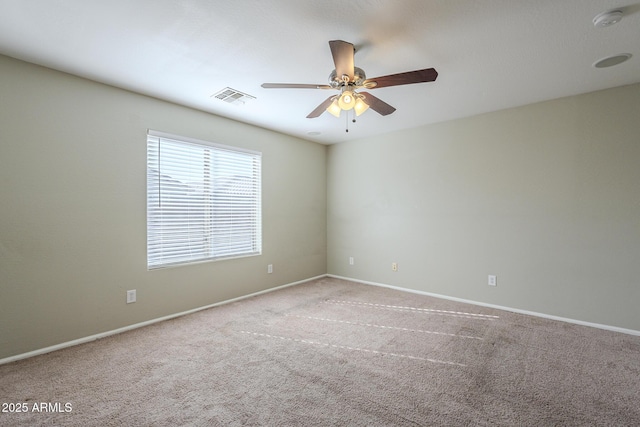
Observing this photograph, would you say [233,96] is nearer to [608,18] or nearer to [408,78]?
[408,78]

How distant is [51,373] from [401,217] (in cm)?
410

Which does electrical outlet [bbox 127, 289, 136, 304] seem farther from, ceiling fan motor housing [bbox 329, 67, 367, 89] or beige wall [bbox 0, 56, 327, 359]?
ceiling fan motor housing [bbox 329, 67, 367, 89]

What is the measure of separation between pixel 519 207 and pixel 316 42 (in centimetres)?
298

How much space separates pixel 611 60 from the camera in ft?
7.69

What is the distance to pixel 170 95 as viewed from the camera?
3051 millimetres

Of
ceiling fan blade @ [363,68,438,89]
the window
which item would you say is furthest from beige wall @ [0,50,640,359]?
ceiling fan blade @ [363,68,438,89]

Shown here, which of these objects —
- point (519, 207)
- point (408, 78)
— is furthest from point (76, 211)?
point (519, 207)

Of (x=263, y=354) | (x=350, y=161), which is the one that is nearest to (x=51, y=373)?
(x=263, y=354)

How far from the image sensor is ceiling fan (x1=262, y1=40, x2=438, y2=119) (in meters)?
1.84

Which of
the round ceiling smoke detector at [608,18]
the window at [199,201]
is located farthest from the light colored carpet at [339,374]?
the round ceiling smoke detector at [608,18]

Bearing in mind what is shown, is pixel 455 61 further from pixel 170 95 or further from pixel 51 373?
pixel 51 373

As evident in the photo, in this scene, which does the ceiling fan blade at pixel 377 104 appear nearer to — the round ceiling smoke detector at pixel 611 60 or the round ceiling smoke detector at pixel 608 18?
the round ceiling smoke detector at pixel 608 18

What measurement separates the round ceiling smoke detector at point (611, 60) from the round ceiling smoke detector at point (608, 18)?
61 cm

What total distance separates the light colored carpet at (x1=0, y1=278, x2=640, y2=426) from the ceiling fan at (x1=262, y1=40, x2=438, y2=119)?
6.85 ft
